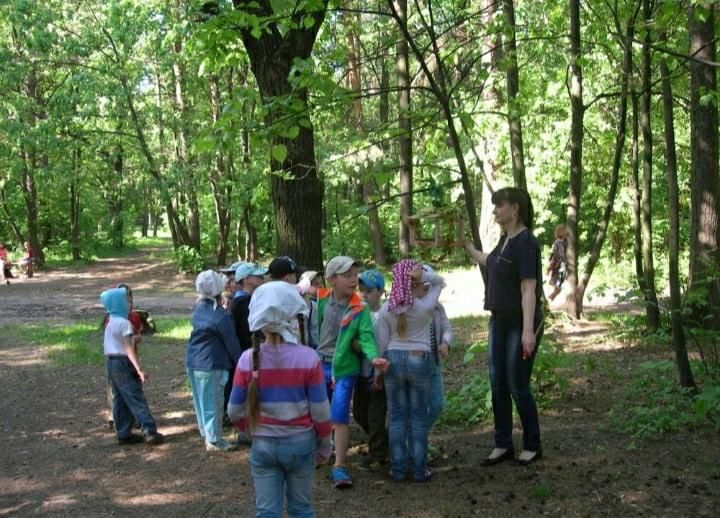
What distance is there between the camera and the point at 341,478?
209 inches

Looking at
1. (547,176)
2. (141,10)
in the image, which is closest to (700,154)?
(547,176)

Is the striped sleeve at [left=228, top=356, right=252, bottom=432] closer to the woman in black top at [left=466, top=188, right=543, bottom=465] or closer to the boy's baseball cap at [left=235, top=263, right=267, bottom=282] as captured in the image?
the woman in black top at [left=466, top=188, right=543, bottom=465]

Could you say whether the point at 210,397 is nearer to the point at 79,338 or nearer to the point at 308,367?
the point at 308,367

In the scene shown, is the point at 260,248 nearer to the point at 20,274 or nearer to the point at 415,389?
the point at 20,274

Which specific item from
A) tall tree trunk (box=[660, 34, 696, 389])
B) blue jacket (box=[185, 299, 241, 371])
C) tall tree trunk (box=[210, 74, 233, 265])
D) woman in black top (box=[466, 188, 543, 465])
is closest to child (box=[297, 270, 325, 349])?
blue jacket (box=[185, 299, 241, 371])

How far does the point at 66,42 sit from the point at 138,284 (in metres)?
8.88

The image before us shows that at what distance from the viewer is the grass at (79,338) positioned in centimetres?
1201

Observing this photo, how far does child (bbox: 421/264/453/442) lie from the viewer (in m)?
5.52

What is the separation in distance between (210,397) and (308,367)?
312 centimetres

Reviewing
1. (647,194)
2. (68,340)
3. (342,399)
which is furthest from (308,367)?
(68,340)

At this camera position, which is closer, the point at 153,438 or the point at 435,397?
the point at 435,397

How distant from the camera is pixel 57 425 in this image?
26.4 feet

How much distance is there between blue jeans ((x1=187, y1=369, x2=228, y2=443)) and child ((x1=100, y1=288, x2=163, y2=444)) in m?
0.66

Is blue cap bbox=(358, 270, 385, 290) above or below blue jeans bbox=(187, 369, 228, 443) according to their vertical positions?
above
